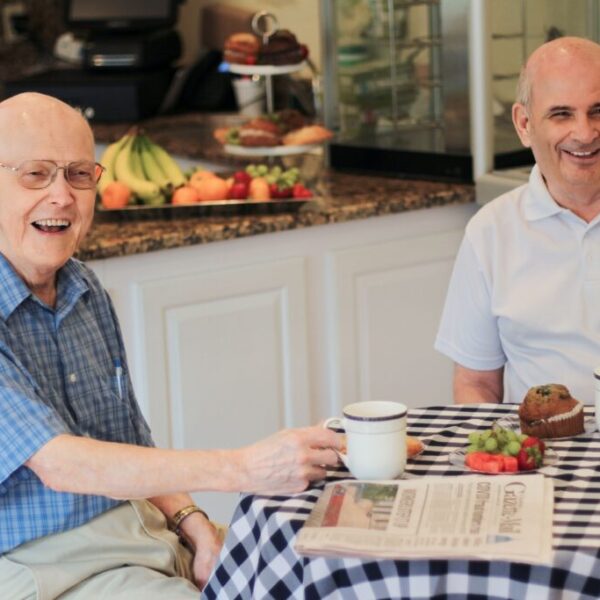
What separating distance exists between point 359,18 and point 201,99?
1.41 meters

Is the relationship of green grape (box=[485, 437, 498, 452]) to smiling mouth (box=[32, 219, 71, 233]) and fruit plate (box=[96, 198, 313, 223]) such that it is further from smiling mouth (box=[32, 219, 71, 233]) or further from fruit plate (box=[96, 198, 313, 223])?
fruit plate (box=[96, 198, 313, 223])

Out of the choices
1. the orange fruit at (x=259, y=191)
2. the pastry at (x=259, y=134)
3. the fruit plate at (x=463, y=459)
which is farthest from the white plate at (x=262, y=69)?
the fruit plate at (x=463, y=459)

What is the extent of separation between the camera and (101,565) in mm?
1875

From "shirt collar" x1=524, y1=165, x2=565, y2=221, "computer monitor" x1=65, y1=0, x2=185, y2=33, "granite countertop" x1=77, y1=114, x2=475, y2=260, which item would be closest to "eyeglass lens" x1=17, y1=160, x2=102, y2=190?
"shirt collar" x1=524, y1=165, x2=565, y2=221

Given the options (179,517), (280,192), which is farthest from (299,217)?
(179,517)

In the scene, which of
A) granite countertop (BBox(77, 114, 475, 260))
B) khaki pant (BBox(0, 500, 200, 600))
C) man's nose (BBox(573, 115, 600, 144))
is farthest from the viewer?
granite countertop (BBox(77, 114, 475, 260))

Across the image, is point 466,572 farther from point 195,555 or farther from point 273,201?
point 273,201

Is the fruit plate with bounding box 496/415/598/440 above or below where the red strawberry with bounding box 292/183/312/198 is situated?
below

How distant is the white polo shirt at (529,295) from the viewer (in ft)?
7.61

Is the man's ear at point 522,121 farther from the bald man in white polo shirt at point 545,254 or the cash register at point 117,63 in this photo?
the cash register at point 117,63

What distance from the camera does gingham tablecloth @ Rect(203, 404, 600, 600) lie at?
1.49 m

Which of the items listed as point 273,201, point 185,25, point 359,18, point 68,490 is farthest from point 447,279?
point 185,25

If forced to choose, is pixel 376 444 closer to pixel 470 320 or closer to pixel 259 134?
pixel 470 320

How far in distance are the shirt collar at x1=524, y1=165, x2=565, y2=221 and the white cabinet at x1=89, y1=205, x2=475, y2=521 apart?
100cm
